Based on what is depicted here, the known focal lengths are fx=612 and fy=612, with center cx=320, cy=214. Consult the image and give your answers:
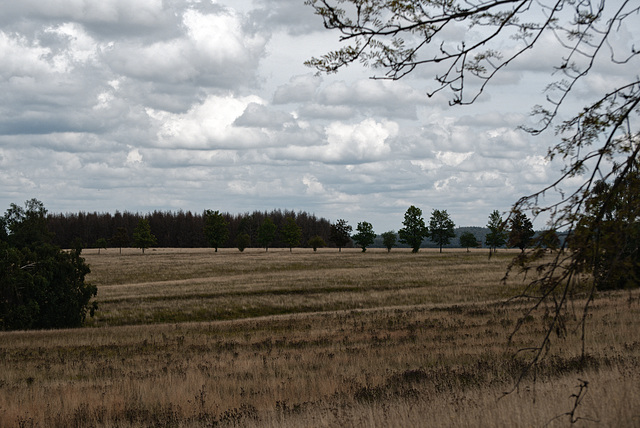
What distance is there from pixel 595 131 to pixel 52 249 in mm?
33171

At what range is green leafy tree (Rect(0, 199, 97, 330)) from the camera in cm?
3175

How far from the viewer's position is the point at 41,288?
1293 inches

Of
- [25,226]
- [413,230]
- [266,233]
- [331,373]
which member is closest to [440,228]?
[413,230]

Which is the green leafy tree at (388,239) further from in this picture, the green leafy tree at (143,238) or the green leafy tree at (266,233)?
the green leafy tree at (143,238)

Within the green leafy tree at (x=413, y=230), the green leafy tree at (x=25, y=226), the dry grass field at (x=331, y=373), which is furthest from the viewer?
the green leafy tree at (x=413, y=230)

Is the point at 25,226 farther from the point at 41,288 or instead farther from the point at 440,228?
the point at 440,228

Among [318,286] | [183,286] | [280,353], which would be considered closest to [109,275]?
[183,286]

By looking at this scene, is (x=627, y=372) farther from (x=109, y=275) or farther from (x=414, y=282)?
(x=109, y=275)

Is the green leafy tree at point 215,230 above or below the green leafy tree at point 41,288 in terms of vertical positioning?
above

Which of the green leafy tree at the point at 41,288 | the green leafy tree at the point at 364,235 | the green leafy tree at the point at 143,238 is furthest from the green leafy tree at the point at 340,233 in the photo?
the green leafy tree at the point at 41,288

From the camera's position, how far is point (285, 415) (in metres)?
10.3

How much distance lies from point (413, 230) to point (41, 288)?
106810 millimetres

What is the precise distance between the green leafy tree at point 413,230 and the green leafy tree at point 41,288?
102 meters

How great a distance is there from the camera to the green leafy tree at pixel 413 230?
133m
